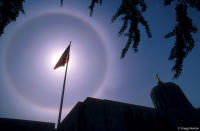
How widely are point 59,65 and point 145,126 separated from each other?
44.6 feet

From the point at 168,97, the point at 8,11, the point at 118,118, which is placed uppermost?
the point at 8,11

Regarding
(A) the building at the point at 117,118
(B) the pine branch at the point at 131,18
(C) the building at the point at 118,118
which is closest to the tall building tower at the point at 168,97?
(C) the building at the point at 118,118

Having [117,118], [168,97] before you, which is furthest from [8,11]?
[168,97]

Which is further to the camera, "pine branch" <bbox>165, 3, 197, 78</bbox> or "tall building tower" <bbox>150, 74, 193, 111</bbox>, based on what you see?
"tall building tower" <bbox>150, 74, 193, 111</bbox>

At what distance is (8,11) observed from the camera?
2.45 metres

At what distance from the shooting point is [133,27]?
9.07 feet

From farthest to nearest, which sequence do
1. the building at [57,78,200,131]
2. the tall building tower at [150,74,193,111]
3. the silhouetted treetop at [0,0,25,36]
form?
the tall building tower at [150,74,193,111] → the building at [57,78,200,131] → the silhouetted treetop at [0,0,25,36]

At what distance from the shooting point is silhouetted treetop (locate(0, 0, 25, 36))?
7.77ft

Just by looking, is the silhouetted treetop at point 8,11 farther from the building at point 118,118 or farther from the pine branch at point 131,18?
the building at point 118,118

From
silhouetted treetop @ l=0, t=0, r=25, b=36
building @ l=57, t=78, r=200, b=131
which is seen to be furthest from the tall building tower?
silhouetted treetop @ l=0, t=0, r=25, b=36

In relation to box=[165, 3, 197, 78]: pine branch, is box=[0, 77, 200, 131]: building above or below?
below

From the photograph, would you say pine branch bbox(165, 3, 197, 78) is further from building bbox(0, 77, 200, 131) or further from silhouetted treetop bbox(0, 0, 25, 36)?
building bbox(0, 77, 200, 131)

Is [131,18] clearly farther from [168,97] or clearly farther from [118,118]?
[168,97]

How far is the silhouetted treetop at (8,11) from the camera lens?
93.3 inches
